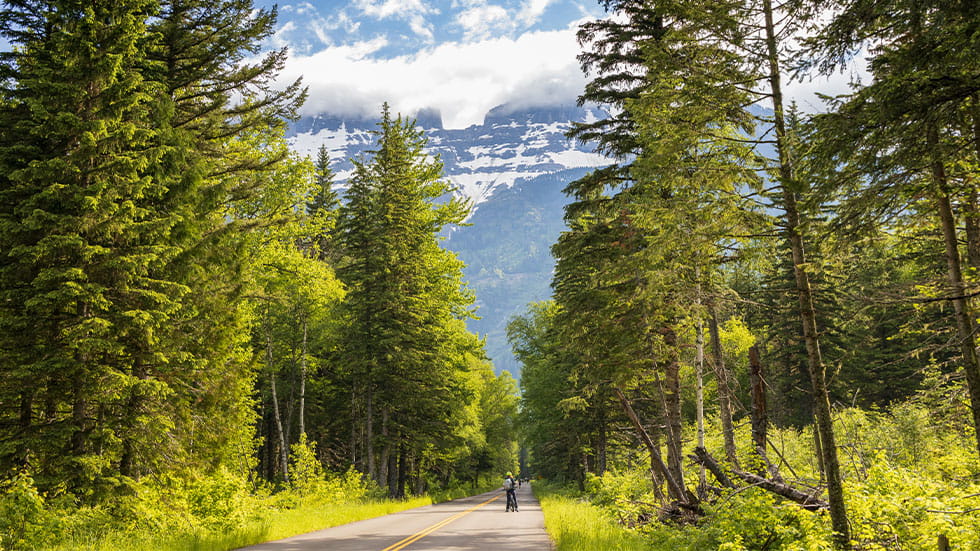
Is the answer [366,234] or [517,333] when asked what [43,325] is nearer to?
[366,234]

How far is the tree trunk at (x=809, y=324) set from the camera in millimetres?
7801

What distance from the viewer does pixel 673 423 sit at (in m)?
15.5

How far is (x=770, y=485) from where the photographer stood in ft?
31.7

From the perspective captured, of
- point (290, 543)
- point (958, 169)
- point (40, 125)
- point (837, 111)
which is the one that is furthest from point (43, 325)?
point (958, 169)

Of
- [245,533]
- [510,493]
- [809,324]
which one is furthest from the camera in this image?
[510,493]

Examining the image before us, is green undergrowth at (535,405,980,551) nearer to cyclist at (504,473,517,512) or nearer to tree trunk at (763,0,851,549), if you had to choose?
tree trunk at (763,0,851,549)

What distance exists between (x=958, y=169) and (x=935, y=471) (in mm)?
9059

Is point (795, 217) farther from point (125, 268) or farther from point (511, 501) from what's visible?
point (511, 501)

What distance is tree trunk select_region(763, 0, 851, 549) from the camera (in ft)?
25.6

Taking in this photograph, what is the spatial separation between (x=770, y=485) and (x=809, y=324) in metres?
3.17

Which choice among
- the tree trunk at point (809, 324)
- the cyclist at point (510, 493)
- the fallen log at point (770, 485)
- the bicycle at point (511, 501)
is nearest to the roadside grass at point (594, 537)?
the fallen log at point (770, 485)

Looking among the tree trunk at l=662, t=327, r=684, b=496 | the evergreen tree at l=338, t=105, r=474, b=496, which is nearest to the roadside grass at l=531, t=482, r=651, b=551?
the tree trunk at l=662, t=327, r=684, b=496

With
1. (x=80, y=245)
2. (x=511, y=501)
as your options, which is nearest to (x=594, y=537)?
(x=80, y=245)

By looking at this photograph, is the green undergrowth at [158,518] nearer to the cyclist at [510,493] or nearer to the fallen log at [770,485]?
the cyclist at [510,493]
